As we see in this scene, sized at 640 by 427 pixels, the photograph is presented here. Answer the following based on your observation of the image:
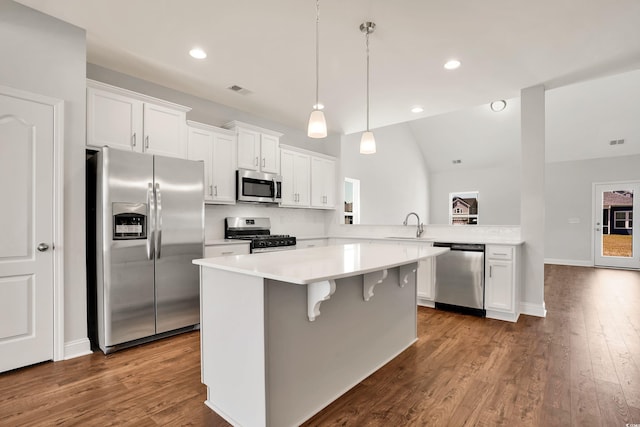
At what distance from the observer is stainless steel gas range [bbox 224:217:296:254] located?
4.04 meters

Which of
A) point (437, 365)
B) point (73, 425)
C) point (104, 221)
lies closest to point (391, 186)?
point (437, 365)

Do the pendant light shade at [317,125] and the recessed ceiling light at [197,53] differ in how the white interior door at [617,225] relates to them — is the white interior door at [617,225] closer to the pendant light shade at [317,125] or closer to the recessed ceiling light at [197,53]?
the pendant light shade at [317,125]

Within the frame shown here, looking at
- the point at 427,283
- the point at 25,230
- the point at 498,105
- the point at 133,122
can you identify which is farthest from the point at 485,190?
the point at 25,230

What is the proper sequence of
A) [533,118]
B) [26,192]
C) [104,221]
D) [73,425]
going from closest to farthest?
[73,425]
[26,192]
[104,221]
[533,118]

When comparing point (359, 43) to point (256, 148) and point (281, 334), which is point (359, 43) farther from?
point (281, 334)

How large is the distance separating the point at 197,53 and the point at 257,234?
8.13 feet

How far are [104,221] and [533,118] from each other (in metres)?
4.71

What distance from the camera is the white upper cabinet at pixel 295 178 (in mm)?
4984

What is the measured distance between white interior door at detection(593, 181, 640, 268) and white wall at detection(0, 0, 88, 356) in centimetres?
987

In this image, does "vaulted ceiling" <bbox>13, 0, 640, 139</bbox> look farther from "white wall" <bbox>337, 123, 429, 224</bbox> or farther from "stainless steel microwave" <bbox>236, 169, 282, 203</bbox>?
"white wall" <bbox>337, 123, 429, 224</bbox>

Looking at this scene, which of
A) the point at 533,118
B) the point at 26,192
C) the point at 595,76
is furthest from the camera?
the point at 533,118

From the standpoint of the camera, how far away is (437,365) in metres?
2.54

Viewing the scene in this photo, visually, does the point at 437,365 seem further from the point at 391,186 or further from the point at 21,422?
the point at 391,186

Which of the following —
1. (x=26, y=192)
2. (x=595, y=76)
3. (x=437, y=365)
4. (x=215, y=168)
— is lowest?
(x=437, y=365)
